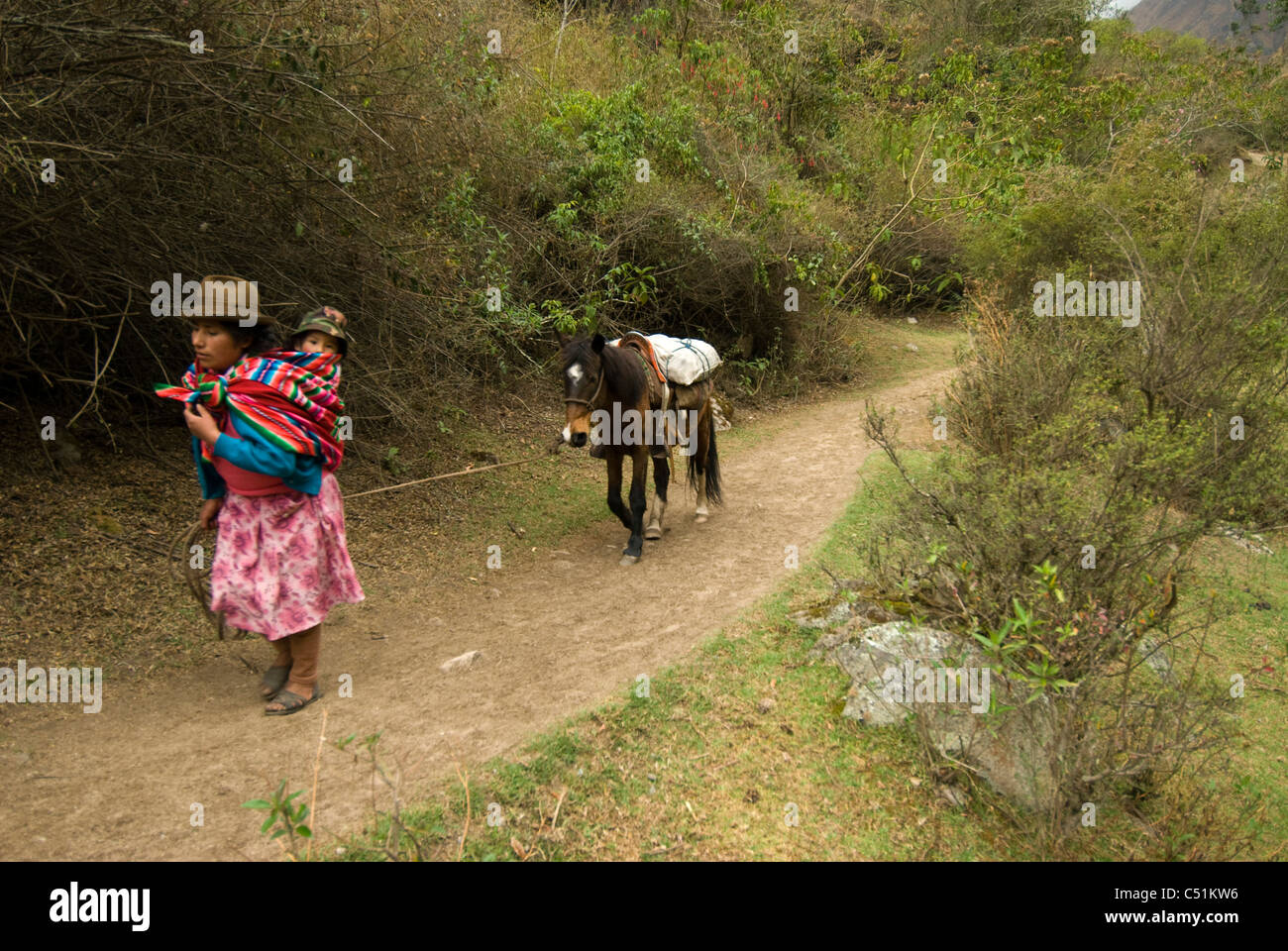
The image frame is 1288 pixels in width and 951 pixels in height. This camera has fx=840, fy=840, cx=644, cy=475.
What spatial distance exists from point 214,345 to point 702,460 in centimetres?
490

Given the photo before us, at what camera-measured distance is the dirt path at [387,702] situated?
3.37m

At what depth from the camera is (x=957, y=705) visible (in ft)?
15.0

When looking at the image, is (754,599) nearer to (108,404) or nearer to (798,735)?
(798,735)

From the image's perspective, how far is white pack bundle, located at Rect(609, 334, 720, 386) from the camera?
24.2 feet

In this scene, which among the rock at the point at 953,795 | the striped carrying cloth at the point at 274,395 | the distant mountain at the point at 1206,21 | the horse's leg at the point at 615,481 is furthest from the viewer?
the distant mountain at the point at 1206,21

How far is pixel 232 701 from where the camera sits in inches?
172

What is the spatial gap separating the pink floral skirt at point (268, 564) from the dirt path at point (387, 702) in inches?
21.1

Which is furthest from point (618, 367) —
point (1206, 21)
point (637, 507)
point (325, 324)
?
point (1206, 21)

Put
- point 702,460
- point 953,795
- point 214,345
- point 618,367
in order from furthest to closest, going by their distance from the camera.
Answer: point 702,460 < point 618,367 < point 953,795 < point 214,345

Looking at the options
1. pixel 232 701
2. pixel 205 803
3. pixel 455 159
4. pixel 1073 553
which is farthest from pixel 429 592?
pixel 1073 553

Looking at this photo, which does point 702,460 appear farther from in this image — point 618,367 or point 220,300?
point 220,300

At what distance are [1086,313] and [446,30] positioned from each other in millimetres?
6894

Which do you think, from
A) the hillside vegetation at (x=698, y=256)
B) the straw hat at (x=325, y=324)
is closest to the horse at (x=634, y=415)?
the hillside vegetation at (x=698, y=256)

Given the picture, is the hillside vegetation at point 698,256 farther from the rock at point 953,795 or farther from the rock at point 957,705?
the rock at point 953,795
